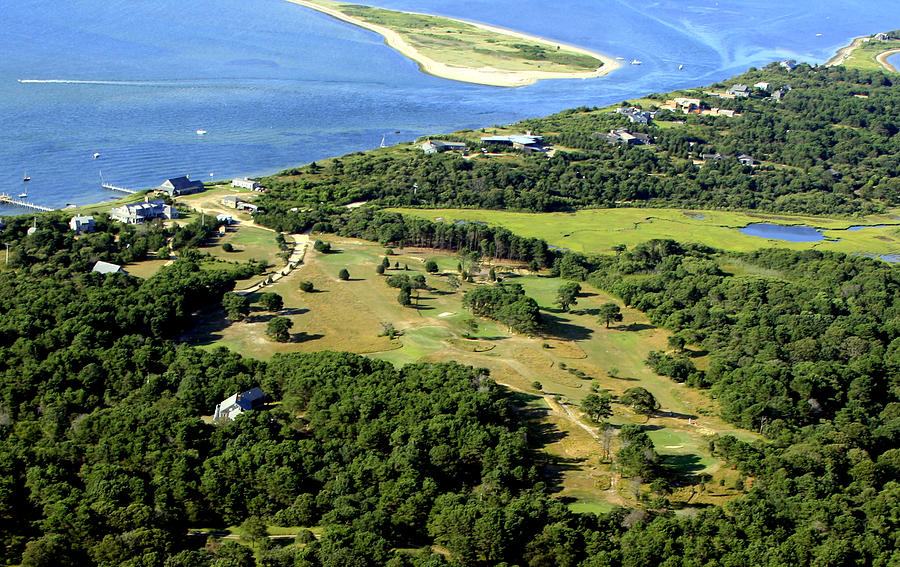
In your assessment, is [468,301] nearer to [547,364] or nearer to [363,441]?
[547,364]

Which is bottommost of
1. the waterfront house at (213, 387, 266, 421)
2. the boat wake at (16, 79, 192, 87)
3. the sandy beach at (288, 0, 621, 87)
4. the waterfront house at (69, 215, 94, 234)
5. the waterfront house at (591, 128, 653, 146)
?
the waterfront house at (213, 387, 266, 421)

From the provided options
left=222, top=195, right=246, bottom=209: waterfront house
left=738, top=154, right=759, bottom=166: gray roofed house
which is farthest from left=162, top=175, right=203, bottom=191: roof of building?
left=738, top=154, right=759, bottom=166: gray roofed house

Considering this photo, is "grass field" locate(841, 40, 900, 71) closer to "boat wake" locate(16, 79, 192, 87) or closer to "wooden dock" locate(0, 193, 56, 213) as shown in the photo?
"boat wake" locate(16, 79, 192, 87)

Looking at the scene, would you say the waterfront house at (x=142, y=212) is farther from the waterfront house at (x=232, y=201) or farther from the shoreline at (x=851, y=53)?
the shoreline at (x=851, y=53)

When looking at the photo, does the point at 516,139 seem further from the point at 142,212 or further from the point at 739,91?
the point at 142,212

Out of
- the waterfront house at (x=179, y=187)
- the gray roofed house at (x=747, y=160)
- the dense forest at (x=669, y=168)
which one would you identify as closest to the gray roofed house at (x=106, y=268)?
the dense forest at (x=669, y=168)

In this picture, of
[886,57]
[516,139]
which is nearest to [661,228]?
[516,139]
